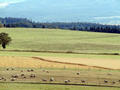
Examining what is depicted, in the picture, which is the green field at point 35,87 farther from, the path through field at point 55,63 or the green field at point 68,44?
the green field at point 68,44

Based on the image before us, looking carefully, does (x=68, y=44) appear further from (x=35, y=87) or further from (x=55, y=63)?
(x=35, y=87)

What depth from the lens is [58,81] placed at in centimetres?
2386

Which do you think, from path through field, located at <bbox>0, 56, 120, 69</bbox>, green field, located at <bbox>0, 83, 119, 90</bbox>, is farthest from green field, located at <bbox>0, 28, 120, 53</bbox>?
green field, located at <bbox>0, 83, 119, 90</bbox>

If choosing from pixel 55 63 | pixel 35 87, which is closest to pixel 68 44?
pixel 55 63

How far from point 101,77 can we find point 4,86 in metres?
7.67

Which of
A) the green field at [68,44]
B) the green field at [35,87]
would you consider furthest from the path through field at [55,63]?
the green field at [68,44]

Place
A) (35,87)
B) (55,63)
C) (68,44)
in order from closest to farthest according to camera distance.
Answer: (35,87), (55,63), (68,44)

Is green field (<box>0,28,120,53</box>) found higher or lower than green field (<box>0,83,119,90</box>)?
lower

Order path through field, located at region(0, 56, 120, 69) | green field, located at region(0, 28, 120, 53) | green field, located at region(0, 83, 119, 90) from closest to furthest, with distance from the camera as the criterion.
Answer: green field, located at region(0, 83, 119, 90)
path through field, located at region(0, 56, 120, 69)
green field, located at region(0, 28, 120, 53)

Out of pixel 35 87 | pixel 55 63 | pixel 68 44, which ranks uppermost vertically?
pixel 35 87

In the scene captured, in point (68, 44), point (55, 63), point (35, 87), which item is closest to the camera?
point (35, 87)

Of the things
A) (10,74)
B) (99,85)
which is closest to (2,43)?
(10,74)

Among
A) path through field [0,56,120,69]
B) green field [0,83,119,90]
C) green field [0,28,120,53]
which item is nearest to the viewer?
green field [0,83,119,90]

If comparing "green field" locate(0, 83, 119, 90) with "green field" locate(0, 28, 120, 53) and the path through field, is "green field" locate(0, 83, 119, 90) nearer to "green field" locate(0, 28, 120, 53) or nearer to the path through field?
the path through field
